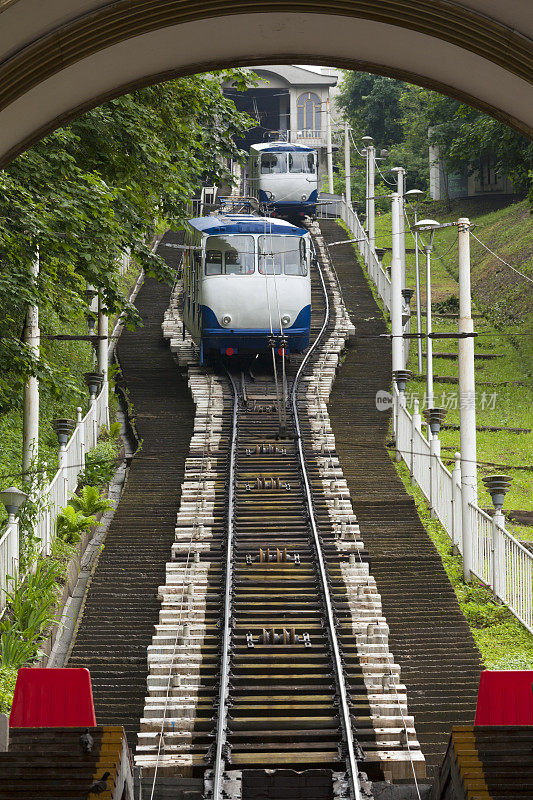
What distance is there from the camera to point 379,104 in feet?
224

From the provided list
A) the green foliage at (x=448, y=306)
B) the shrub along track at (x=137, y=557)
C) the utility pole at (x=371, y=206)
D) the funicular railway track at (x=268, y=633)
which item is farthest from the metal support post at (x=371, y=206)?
the funicular railway track at (x=268, y=633)

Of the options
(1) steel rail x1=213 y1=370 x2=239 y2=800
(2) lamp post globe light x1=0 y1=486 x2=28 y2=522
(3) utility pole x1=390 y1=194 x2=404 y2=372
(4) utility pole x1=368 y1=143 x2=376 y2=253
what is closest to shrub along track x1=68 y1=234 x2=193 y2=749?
(1) steel rail x1=213 y1=370 x2=239 y2=800

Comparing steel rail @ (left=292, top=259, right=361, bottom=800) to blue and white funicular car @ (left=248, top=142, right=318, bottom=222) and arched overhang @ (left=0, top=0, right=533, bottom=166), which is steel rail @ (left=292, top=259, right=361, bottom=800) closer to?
arched overhang @ (left=0, top=0, right=533, bottom=166)

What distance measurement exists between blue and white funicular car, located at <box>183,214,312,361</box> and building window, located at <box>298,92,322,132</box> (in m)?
46.0

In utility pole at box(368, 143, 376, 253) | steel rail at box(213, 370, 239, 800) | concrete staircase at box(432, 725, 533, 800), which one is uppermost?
utility pole at box(368, 143, 376, 253)

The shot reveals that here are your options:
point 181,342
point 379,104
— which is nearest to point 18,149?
point 181,342

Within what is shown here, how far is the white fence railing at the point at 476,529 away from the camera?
1512cm

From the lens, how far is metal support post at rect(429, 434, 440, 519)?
19505 mm

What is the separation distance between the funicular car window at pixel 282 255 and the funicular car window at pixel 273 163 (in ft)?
61.0

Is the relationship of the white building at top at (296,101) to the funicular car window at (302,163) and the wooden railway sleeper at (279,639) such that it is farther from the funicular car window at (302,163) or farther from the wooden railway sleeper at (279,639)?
the wooden railway sleeper at (279,639)

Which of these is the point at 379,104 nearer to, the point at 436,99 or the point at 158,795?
the point at 436,99

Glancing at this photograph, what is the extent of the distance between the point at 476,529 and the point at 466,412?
1.94 meters

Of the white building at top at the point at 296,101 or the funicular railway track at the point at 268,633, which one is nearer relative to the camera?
the funicular railway track at the point at 268,633

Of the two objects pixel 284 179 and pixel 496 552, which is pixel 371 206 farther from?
pixel 496 552
